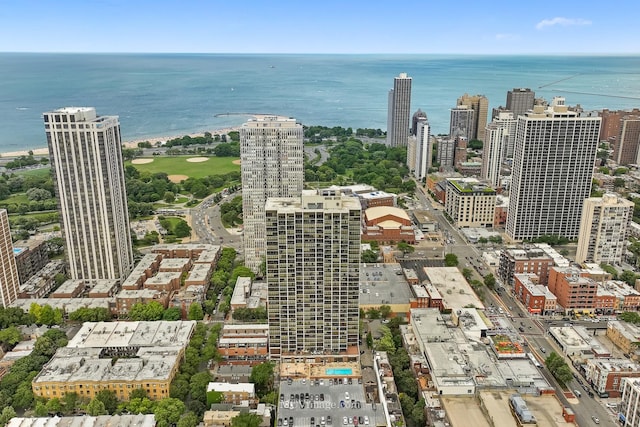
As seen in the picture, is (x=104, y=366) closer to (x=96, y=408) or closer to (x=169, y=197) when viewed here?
(x=96, y=408)

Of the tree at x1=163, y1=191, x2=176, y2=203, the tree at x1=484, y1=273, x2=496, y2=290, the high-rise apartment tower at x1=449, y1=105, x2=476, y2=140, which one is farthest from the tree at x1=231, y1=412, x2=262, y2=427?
the high-rise apartment tower at x1=449, y1=105, x2=476, y2=140

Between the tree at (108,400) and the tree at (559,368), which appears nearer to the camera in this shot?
the tree at (108,400)

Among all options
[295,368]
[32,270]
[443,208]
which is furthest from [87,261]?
[443,208]

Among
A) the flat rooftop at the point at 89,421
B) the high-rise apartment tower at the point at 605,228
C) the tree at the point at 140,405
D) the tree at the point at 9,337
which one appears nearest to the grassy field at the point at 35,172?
the tree at the point at 9,337

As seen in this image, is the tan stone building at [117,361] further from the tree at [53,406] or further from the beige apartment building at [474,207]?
the beige apartment building at [474,207]

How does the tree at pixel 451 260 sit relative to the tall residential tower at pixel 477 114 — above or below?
below

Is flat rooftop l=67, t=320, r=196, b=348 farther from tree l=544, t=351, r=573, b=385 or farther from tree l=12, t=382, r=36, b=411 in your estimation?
tree l=544, t=351, r=573, b=385

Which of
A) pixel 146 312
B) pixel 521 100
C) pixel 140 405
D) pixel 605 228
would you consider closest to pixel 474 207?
pixel 605 228
